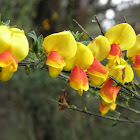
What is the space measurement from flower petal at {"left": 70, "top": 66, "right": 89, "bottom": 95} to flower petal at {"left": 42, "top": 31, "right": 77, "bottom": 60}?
3cm

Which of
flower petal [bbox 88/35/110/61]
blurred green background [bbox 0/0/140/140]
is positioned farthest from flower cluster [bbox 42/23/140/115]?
blurred green background [bbox 0/0/140/140]

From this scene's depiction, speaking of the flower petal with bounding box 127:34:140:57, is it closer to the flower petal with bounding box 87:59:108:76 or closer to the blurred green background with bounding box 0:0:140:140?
the flower petal with bounding box 87:59:108:76

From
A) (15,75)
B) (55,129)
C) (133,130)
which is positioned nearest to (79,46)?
(15,75)

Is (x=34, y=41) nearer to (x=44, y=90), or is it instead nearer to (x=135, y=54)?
(x=135, y=54)

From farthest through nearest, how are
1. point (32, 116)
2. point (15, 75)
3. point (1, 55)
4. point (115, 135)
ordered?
point (115, 135)
point (32, 116)
point (15, 75)
point (1, 55)

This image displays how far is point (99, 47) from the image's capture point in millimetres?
361

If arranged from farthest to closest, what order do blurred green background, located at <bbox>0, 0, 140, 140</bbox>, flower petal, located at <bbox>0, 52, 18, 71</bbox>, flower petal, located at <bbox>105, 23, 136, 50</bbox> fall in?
1. blurred green background, located at <bbox>0, 0, 140, 140</bbox>
2. flower petal, located at <bbox>105, 23, 136, 50</bbox>
3. flower petal, located at <bbox>0, 52, 18, 71</bbox>

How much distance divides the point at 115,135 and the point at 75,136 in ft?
2.04

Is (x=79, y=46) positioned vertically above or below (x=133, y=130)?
above

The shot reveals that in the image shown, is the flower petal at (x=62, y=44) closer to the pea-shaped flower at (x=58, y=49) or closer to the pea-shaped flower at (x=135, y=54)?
the pea-shaped flower at (x=58, y=49)

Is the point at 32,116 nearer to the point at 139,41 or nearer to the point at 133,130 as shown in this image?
the point at 133,130

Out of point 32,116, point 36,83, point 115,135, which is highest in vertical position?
point 36,83

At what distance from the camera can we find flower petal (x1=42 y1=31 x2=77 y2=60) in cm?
31

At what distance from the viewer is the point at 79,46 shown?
33 centimetres
